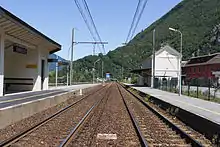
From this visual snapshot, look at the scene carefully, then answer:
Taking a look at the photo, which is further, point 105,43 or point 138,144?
point 105,43

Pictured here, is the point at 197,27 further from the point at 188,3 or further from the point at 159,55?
the point at 159,55

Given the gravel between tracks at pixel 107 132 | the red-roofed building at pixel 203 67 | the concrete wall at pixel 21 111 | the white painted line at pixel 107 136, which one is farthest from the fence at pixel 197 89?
the white painted line at pixel 107 136

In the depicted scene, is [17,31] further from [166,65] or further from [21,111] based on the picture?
[166,65]

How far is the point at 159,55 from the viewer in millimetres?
74875

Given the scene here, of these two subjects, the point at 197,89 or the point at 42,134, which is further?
the point at 197,89

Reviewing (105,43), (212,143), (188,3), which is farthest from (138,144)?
(188,3)

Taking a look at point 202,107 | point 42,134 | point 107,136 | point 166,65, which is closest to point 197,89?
point 202,107

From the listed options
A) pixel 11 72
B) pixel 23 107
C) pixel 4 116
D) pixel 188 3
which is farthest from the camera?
pixel 188 3

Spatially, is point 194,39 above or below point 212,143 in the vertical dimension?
above

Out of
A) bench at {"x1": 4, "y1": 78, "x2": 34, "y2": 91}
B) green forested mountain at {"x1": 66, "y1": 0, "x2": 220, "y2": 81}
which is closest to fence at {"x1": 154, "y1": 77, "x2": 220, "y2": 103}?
bench at {"x1": 4, "y1": 78, "x2": 34, "y2": 91}

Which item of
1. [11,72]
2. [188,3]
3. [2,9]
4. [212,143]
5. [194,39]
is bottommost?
[212,143]

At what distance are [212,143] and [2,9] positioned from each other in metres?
12.1

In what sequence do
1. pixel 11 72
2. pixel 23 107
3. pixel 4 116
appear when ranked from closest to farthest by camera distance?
pixel 4 116 → pixel 23 107 → pixel 11 72

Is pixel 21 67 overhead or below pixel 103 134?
overhead
